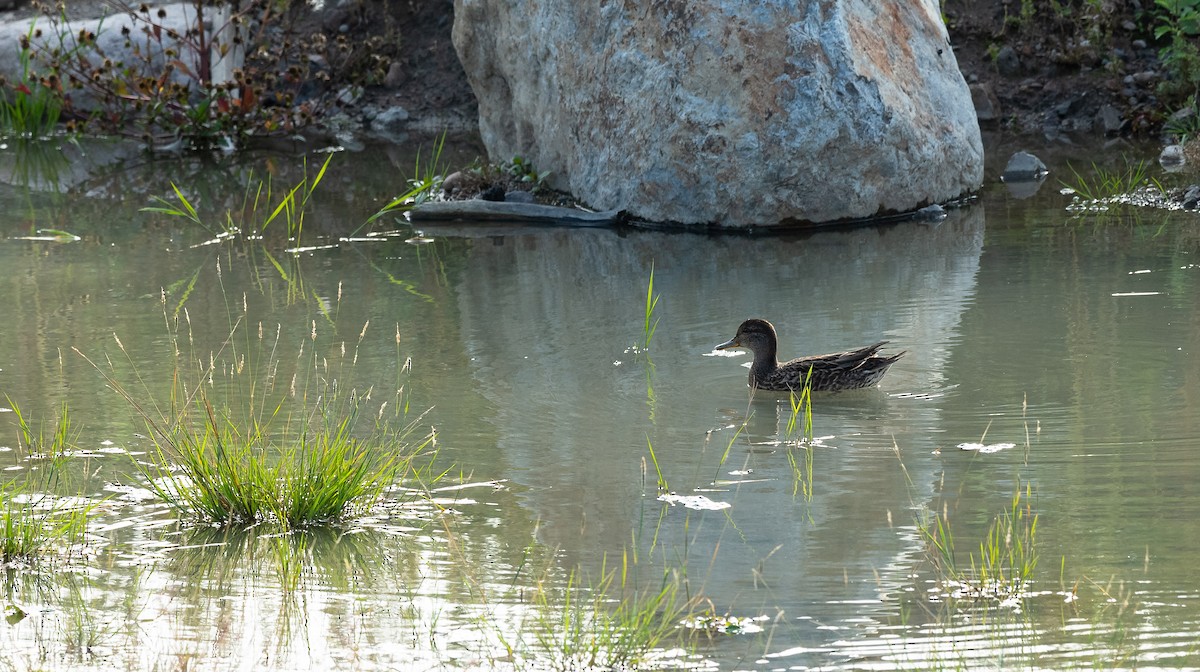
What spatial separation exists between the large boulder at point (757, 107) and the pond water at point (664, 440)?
0.38 meters

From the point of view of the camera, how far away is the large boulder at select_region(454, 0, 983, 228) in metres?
10.6

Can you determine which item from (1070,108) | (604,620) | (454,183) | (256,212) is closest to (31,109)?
(256,212)

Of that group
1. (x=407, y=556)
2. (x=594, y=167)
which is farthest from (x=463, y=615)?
(x=594, y=167)

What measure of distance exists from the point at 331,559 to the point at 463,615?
696 millimetres

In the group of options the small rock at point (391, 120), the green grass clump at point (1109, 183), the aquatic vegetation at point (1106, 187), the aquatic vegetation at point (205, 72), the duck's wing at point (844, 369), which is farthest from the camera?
the small rock at point (391, 120)

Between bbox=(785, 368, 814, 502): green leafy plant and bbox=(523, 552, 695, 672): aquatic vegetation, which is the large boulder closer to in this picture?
bbox=(785, 368, 814, 502): green leafy plant

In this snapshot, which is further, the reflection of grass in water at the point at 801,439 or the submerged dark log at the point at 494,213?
the submerged dark log at the point at 494,213

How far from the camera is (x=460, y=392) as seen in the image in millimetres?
7035

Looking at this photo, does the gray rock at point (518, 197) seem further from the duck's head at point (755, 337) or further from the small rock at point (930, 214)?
the duck's head at point (755, 337)

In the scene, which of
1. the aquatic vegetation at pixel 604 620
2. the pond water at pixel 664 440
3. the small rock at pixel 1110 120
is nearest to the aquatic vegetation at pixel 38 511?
the pond water at pixel 664 440

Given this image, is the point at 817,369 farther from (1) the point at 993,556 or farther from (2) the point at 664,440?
(1) the point at 993,556

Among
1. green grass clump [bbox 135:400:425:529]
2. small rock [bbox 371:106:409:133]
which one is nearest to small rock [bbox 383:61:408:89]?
small rock [bbox 371:106:409:133]

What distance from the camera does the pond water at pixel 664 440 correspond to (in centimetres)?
432

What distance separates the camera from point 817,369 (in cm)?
691
